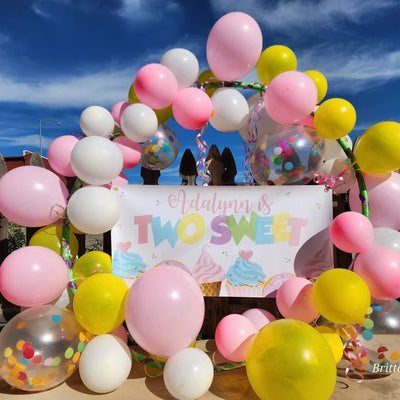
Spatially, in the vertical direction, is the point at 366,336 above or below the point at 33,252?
below

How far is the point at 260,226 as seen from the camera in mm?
2949

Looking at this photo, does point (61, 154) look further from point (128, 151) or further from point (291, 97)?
point (291, 97)

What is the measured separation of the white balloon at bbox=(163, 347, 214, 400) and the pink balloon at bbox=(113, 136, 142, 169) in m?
1.56

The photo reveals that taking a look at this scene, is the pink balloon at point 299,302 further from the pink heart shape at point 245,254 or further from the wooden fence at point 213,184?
the wooden fence at point 213,184

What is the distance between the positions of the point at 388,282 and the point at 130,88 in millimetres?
2531

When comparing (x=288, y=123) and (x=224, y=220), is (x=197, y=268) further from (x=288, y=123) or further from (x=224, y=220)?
(x=288, y=123)

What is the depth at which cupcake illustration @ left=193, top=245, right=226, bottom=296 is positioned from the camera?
2.93 metres

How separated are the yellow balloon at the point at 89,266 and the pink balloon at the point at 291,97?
176 centimetres

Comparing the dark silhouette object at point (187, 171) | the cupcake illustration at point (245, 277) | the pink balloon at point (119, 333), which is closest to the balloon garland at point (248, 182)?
the pink balloon at point (119, 333)

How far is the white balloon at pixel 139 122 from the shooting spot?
9.11 feet

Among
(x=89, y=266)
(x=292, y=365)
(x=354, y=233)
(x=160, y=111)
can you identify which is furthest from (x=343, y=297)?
(x=160, y=111)

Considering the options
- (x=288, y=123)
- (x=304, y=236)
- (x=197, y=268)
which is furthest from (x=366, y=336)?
(x=288, y=123)

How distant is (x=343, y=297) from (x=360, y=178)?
1.03 m

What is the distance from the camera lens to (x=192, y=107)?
2758mm
